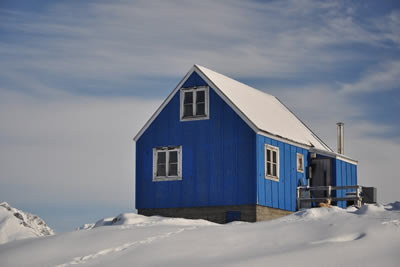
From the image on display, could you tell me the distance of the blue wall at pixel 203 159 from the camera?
91.9 ft

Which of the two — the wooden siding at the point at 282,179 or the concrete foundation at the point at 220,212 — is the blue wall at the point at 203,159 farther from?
the wooden siding at the point at 282,179

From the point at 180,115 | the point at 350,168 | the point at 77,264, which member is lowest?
the point at 77,264

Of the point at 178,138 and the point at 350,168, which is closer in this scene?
the point at 178,138

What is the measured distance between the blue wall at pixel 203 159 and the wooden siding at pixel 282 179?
41 centimetres

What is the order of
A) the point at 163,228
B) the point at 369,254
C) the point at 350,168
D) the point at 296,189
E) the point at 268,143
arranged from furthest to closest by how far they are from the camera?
1. the point at 350,168
2. the point at 296,189
3. the point at 268,143
4. the point at 163,228
5. the point at 369,254

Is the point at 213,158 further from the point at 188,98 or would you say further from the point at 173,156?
the point at 188,98

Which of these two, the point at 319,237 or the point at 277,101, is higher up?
the point at 277,101

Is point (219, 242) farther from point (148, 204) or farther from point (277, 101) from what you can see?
point (277, 101)

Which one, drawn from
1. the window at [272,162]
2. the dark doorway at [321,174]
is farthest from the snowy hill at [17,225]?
the window at [272,162]

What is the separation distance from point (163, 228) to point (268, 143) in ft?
37.2

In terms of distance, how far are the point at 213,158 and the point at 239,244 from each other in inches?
505

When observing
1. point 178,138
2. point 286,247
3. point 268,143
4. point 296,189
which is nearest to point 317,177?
point 296,189

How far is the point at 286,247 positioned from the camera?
15.1 meters

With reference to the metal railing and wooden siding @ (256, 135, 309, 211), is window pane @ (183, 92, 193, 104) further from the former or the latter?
the metal railing
